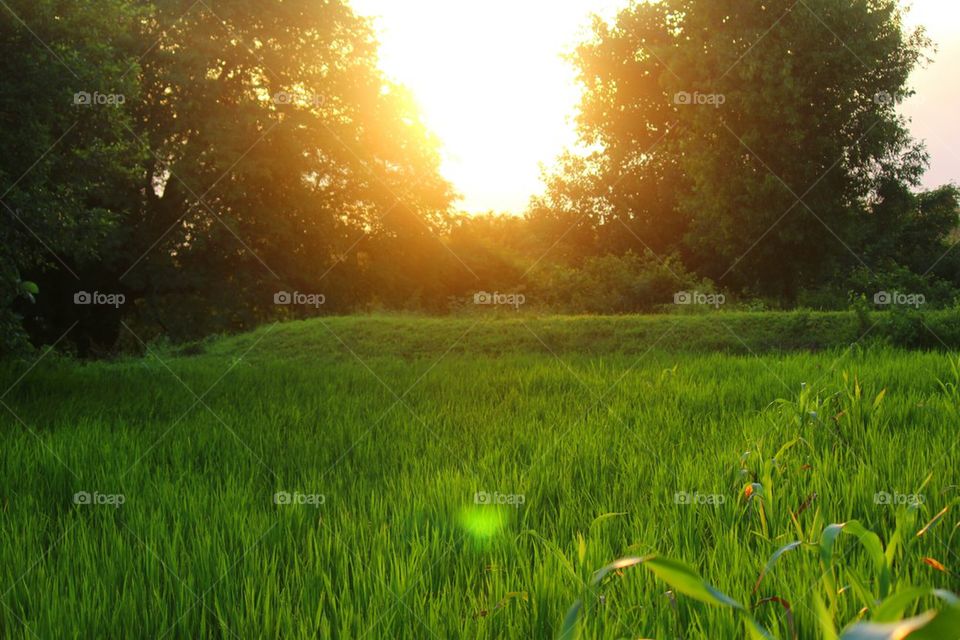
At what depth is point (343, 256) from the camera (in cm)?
2566

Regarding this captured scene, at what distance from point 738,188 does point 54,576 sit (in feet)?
76.9

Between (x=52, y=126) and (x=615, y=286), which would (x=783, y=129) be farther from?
(x=52, y=126)

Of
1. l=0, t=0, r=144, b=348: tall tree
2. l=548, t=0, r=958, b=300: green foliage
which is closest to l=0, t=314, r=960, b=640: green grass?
l=0, t=0, r=144, b=348: tall tree

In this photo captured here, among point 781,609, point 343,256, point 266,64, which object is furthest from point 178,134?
point 781,609

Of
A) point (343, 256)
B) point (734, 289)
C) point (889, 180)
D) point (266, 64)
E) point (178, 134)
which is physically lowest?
point (734, 289)

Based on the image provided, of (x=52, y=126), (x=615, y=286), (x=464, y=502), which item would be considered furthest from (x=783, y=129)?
(x=464, y=502)

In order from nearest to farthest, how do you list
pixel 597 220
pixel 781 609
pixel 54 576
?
pixel 781 609 → pixel 54 576 → pixel 597 220

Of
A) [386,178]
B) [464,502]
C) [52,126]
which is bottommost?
[464,502]

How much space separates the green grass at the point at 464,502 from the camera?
2.56 m

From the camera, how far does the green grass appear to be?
2.56m

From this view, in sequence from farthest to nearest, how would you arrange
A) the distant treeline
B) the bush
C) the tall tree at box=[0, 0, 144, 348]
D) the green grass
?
the distant treeline < the bush < the tall tree at box=[0, 0, 144, 348] < the green grass

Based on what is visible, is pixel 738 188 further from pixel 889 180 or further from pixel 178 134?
pixel 178 134

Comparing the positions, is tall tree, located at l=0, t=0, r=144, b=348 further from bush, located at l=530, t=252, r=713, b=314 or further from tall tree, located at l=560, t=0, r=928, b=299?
tall tree, located at l=560, t=0, r=928, b=299

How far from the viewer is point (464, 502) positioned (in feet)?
12.6
